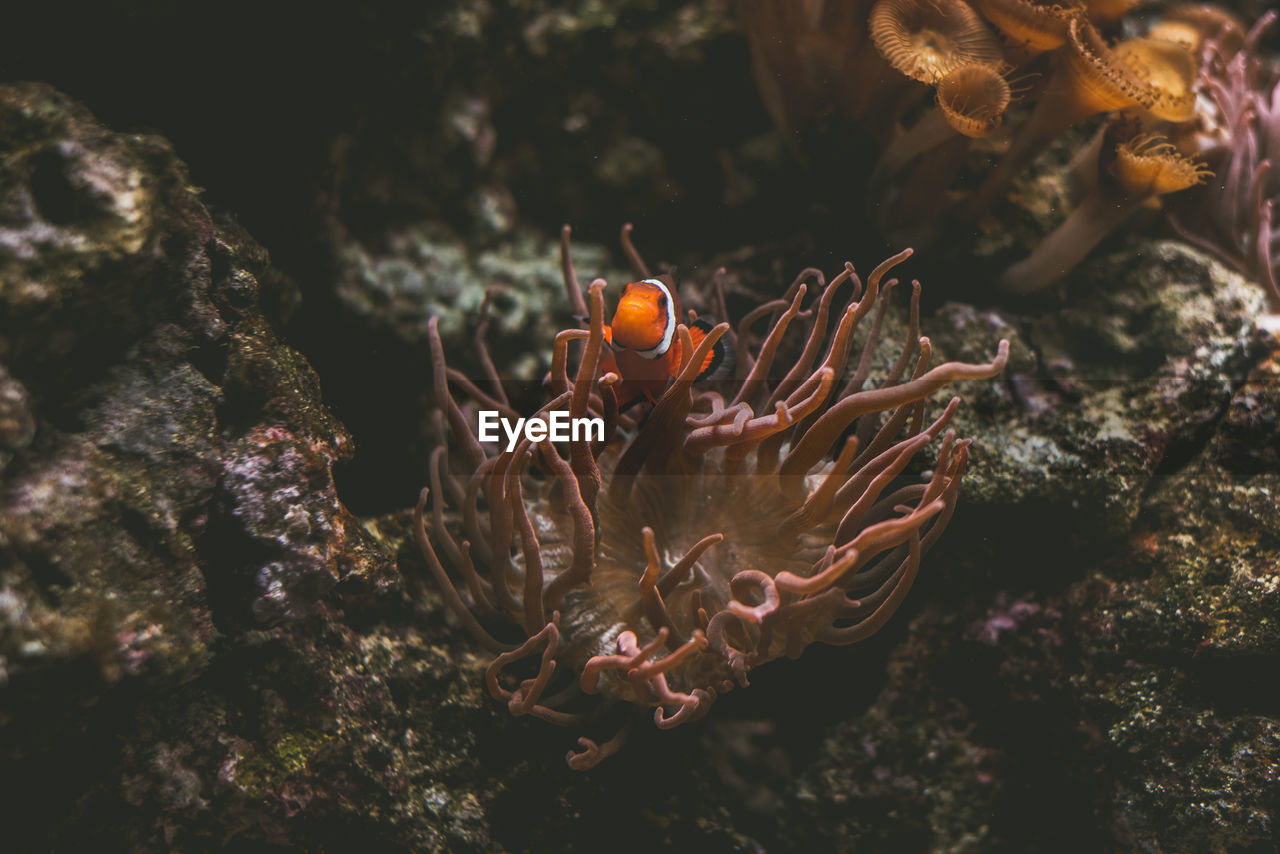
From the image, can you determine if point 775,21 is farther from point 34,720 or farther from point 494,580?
point 34,720

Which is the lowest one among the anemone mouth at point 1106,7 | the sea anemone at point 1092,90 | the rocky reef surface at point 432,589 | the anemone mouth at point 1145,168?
the rocky reef surface at point 432,589

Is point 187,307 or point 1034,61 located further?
point 1034,61

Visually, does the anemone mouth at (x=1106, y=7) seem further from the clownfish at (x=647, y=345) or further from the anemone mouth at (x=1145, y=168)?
the clownfish at (x=647, y=345)

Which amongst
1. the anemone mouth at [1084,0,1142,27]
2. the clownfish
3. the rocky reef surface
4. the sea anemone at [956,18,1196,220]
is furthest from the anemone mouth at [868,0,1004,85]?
the clownfish

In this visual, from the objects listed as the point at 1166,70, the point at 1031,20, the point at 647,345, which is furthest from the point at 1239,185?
the point at 647,345

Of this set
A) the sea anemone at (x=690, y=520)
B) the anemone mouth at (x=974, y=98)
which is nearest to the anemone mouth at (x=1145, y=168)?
the anemone mouth at (x=974, y=98)

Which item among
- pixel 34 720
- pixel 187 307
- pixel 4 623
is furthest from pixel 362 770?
pixel 187 307
